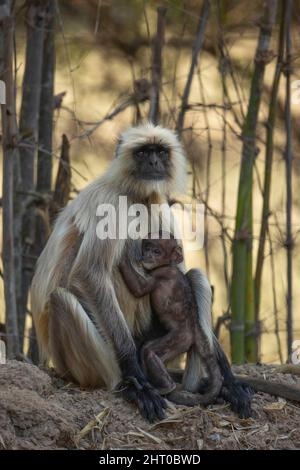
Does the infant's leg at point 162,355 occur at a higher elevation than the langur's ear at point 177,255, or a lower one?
lower

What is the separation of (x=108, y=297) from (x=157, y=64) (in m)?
2.55

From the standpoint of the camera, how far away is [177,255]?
582 cm

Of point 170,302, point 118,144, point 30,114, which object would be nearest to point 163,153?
point 118,144

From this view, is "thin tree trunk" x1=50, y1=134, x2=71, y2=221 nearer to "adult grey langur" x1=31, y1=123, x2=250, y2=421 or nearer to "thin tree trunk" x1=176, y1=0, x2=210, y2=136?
"thin tree trunk" x1=176, y1=0, x2=210, y2=136

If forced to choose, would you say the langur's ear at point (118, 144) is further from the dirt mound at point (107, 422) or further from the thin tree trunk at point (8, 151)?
the dirt mound at point (107, 422)

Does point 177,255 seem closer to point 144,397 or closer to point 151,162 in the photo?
point 151,162

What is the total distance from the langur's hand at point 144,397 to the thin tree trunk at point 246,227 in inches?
75.3

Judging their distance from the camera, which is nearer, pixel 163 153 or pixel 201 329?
pixel 201 329

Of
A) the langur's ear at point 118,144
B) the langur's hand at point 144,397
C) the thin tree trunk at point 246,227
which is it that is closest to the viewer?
the langur's hand at point 144,397

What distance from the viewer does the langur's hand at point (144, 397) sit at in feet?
17.4

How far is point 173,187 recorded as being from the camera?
20.3 feet

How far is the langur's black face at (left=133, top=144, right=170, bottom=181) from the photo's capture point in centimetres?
598

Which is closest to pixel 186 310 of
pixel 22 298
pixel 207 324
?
pixel 207 324

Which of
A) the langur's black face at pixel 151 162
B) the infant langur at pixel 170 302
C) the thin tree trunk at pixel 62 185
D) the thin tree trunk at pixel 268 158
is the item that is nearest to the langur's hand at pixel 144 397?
the infant langur at pixel 170 302
